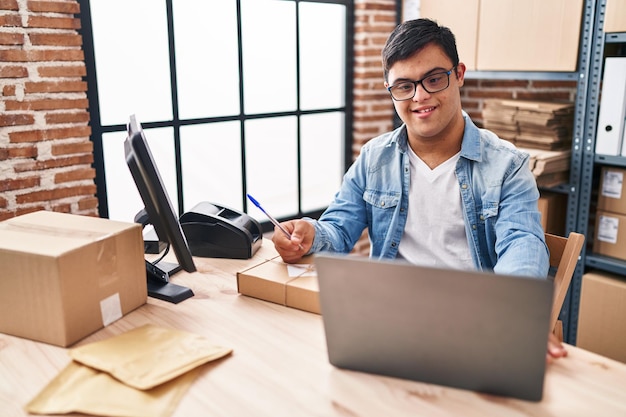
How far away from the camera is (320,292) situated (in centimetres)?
102

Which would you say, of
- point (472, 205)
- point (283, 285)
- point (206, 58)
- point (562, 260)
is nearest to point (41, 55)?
point (206, 58)

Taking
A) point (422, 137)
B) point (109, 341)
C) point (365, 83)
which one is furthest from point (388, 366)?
point (365, 83)

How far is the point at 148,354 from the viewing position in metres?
1.15

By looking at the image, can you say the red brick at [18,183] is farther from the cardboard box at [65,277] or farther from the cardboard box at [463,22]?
the cardboard box at [463,22]

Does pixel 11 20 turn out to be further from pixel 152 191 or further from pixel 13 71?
pixel 152 191

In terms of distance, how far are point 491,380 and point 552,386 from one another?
0.14m

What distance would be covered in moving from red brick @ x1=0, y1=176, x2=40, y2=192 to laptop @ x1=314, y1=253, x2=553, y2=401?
1458 mm

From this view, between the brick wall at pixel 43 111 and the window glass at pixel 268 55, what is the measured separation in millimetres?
909

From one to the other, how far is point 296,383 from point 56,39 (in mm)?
1626

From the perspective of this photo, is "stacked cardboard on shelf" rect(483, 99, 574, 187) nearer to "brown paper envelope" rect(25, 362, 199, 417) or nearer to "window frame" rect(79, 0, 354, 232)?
"window frame" rect(79, 0, 354, 232)

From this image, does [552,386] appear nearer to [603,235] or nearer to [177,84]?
[603,235]

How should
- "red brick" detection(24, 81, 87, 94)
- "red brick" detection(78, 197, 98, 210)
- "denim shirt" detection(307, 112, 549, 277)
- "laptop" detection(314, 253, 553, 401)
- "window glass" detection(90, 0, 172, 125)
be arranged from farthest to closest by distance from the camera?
"window glass" detection(90, 0, 172, 125)
"red brick" detection(78, 197, 98, 210)
"red brick" detection(24, 81, 87, 94)
"denim shirt" detection(307, 112, 549, 277)
"laptop" detection(314, 253, 553, 401)

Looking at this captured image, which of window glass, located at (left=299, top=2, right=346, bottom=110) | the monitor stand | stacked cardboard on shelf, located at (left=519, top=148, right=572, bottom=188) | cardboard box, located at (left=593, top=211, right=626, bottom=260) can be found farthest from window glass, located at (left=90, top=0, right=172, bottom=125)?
cardboard box, located at (left=593, top=211, right=626, bottom=260)

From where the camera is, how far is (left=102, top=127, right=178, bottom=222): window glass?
7.93ft
